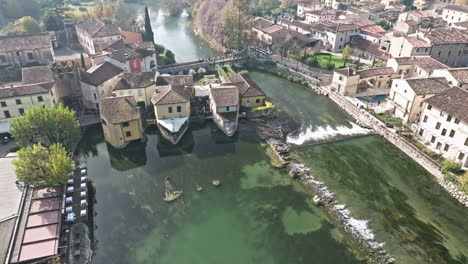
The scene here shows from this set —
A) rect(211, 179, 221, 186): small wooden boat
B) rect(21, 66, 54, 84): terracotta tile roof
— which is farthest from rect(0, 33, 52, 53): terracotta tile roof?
rect(211, 179, 221, 186): small wooden boat

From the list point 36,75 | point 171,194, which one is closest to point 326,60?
point 171,194

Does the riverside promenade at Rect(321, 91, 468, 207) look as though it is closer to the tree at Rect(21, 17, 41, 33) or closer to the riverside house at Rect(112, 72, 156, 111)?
the riverside house at Rect(112, 72, 156, 111)

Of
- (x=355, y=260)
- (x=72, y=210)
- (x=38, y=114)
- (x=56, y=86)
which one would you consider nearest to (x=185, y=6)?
(x=56, y=86)

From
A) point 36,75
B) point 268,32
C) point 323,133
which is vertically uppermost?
point 268,32

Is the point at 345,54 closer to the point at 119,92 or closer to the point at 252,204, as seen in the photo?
the point at 119,92

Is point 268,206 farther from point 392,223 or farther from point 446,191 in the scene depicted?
point 446,191

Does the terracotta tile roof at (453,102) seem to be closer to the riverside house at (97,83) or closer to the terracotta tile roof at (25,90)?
the riverside house at (97,83)
